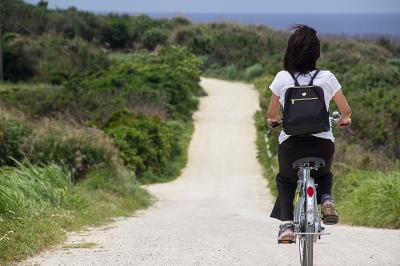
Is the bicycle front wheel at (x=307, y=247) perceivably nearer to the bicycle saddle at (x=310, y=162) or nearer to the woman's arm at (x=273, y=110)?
the bicycle saddle at (x=310, y=162)

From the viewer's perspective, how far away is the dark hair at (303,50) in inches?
225

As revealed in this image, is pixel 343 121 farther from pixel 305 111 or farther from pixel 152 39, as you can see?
pixel 152 39

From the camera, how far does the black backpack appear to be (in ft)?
18.0

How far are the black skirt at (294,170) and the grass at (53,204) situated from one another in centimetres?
244

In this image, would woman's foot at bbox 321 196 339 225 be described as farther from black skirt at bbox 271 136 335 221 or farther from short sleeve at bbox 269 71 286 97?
short sleeve at bbox 269 71 286 97

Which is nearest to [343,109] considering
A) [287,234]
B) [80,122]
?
[287,234]

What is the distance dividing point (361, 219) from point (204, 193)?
31.5ft

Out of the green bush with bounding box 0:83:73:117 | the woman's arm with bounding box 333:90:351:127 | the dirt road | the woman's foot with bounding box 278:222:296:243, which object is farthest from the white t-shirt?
the green bush with bounding box 0:83:73:117

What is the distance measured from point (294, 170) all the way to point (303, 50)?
2.81ft

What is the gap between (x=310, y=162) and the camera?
18.6 ft

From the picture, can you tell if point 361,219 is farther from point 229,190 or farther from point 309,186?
point 229,190

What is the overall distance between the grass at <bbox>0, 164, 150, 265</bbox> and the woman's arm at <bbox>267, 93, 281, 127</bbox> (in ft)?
8.45

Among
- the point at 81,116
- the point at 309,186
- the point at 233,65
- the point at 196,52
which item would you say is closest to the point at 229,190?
the point at 81,116

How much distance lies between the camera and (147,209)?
1588 centimetres
